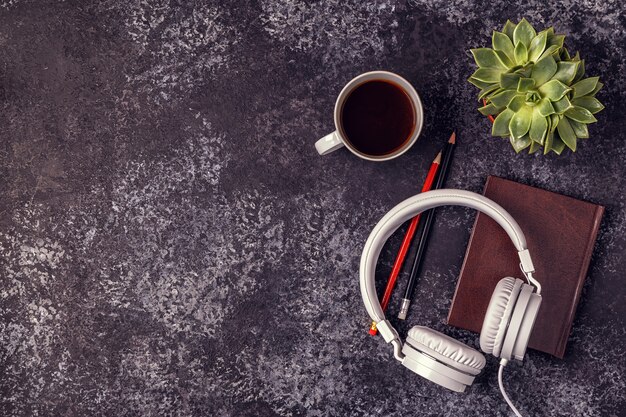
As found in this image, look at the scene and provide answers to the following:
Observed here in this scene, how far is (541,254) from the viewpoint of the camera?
26.8 inches

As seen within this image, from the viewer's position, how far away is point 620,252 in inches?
27.2

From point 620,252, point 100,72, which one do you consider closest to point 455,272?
point 620,252

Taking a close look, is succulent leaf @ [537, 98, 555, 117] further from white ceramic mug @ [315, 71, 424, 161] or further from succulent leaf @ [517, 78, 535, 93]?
white ceramic mug @ [315, 71, 424, 161]

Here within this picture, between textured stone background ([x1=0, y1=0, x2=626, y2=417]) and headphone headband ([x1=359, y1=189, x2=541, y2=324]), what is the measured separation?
0.20 feet

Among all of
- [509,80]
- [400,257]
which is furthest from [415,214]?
[509,80]

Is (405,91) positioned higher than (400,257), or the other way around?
(405,91)

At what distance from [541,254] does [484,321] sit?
0.39 ft

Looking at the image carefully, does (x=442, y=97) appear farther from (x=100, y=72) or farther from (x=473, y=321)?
(x=100, y=72)

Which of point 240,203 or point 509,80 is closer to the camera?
point 509,80

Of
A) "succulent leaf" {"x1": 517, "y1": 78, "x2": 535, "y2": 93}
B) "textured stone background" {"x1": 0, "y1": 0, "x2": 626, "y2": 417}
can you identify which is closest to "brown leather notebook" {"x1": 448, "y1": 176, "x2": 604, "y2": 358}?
"textured stone background" {"x1": 0, "y1": 0, "x2": 626, "y2": 417}

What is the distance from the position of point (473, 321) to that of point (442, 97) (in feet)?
0.86

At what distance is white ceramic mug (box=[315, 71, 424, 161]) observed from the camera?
65 centimetres

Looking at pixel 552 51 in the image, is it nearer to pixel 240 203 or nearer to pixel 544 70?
pixel 544 70

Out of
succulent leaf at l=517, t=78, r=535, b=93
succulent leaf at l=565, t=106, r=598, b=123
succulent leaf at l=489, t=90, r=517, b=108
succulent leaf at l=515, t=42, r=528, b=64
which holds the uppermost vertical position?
succulent leaf at l=515, t=42, r=528, b=64
